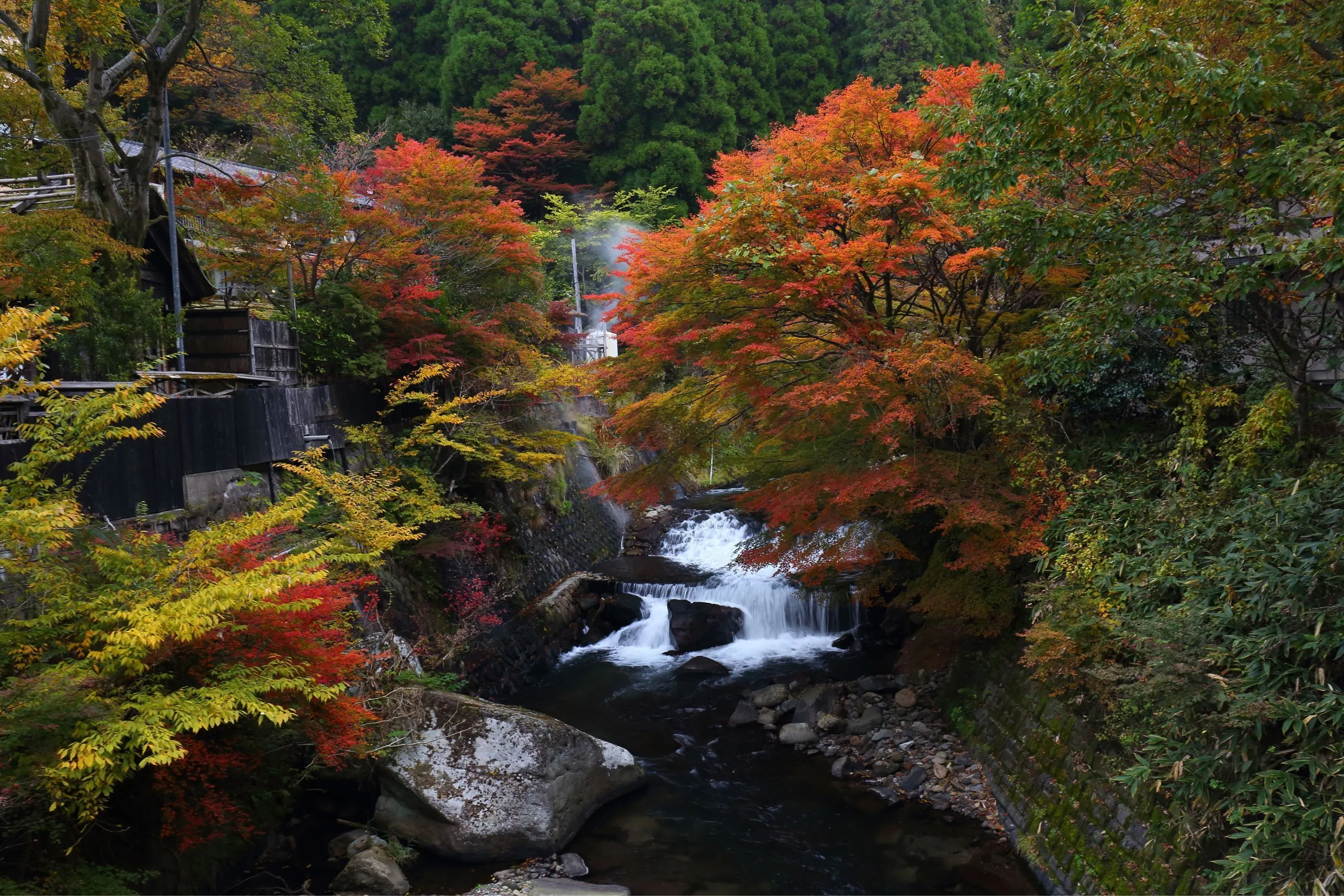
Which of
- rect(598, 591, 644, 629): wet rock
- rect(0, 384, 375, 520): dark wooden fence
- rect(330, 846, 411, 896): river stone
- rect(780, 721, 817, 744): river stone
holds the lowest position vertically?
rect(780, 721, 817, 744): river stone

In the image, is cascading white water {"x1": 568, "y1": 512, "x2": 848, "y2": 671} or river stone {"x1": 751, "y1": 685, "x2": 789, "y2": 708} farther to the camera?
cascading white water {"x1": 568, "y1": 512, "x2": 848, "y2": 671}

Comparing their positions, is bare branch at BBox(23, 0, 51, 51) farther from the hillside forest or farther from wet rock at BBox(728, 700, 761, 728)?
wet rock at BBox(728, 700, 761, 728)

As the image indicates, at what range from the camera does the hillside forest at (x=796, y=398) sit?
20.7 feet

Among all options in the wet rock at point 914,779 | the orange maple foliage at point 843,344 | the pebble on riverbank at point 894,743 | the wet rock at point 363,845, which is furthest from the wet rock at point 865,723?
the wet rock at point 363,845

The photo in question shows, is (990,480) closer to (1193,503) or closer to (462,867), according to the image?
(1193,503)

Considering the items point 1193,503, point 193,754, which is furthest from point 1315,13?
point 193,754

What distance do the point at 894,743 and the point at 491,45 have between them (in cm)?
3131

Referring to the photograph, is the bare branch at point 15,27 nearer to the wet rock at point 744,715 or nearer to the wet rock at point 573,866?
the wet rock at point 573,866

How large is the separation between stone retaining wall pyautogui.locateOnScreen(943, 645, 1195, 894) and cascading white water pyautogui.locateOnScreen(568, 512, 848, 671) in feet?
15.7

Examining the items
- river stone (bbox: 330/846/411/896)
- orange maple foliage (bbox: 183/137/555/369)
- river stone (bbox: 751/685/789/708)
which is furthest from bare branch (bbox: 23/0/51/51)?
river stone (bbox: 751/685/789/708)

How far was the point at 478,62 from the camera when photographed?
32594 millimetres

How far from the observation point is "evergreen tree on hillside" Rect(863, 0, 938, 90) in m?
31.2

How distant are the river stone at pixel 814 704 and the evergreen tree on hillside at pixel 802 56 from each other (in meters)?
27.0

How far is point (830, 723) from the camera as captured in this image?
11922mm
